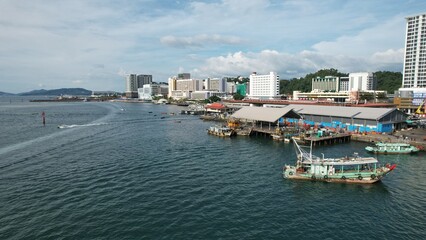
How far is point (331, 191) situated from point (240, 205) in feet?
37.5

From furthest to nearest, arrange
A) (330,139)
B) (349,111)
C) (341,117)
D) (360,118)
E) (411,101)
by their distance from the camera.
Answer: (411,101)
(349,111)
(341,117)
(360,118)
(330,139)

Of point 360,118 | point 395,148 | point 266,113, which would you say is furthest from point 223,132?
point 395,148

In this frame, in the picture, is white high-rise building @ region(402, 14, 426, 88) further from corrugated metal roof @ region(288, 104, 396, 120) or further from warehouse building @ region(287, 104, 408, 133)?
corrugated metal roof @ region(288, 104, 396, 120)

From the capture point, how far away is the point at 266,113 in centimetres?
7294

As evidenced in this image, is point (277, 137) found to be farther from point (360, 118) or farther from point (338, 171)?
point (338, 171)

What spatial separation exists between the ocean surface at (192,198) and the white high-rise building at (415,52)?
122 meters

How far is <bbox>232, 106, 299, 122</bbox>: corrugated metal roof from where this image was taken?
68.3 m

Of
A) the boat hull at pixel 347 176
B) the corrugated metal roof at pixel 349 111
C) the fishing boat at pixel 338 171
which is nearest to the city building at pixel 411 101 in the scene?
the corrugated metal roof at pixel 349 111

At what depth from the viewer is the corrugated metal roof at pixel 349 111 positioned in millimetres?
62469

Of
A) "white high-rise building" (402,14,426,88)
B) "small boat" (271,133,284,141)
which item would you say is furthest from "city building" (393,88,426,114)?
"small boat" (271,133,284,141)

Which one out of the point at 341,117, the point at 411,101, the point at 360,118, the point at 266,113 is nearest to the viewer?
the point at 360,118

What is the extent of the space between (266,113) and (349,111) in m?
19.6

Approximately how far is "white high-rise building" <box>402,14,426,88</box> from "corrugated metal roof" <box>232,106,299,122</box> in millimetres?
109344

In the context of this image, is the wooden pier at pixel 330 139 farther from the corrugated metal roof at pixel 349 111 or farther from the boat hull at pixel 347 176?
the boat hull at pixel 347 176
